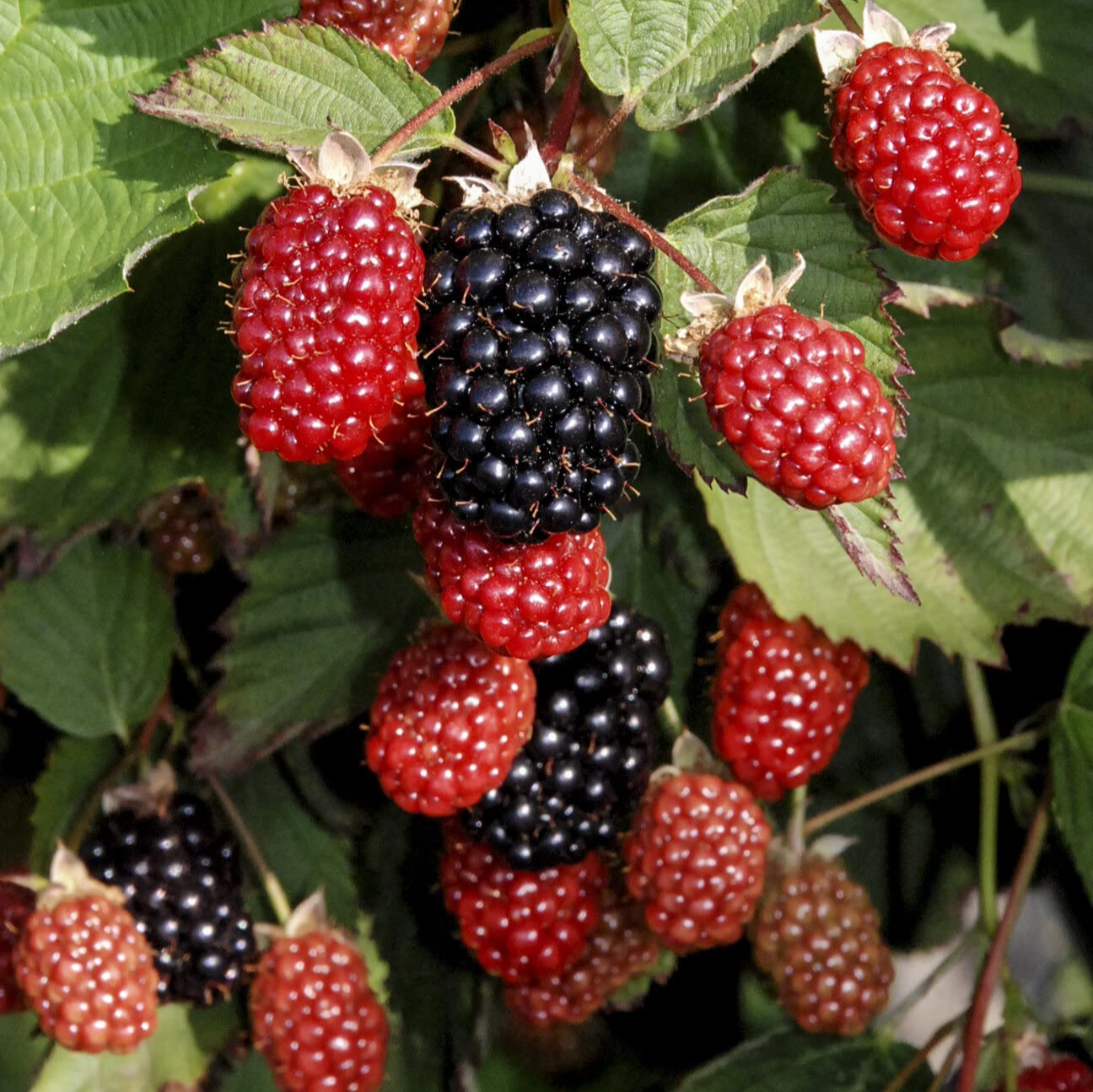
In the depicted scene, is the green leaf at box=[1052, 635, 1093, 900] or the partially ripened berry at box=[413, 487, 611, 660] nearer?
the partially ripened berry at box=[413, 487, 611, 660]

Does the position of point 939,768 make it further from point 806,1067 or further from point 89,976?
point 89,976

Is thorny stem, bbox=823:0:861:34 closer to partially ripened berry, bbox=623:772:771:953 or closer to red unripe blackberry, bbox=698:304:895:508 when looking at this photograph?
red unripe blackberry, bbox=698:304:895:508

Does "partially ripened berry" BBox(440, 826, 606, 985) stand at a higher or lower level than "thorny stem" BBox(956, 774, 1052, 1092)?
higher

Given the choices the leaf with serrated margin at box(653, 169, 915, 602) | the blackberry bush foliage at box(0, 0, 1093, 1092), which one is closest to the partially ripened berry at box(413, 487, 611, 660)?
the blackberry bush foliage at box(0, 0, 1093, 1092)

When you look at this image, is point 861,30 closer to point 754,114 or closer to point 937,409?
point 754,114

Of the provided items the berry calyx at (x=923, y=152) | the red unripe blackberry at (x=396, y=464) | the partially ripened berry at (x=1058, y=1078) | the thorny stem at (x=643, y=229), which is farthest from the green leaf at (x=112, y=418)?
the partially ripened berry at (x=1058, y=1078)

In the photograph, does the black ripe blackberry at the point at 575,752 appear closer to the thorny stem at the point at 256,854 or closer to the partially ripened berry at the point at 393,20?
the thorny stem at the point at 256,854

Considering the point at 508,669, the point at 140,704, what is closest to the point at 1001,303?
the point at 508,669

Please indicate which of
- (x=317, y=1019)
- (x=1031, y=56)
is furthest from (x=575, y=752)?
(x=1031, y=56)
